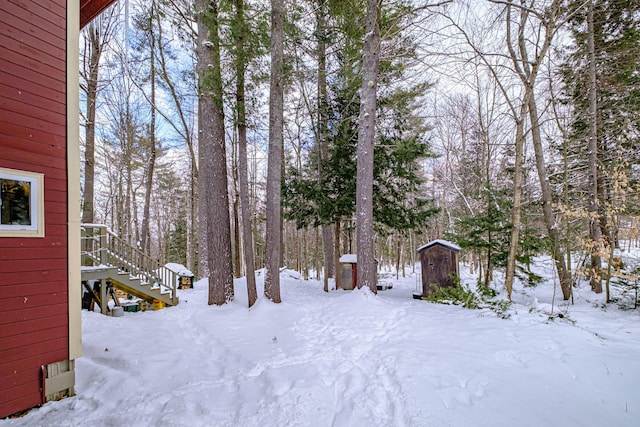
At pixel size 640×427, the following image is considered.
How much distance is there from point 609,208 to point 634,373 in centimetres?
368

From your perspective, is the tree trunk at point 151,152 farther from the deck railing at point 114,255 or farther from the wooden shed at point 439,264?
the wooden shed at point 439,264

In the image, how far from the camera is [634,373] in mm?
2488

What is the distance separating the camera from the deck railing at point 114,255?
6250 mm

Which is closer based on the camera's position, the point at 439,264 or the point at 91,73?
the point at 439,264

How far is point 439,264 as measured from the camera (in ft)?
22.7

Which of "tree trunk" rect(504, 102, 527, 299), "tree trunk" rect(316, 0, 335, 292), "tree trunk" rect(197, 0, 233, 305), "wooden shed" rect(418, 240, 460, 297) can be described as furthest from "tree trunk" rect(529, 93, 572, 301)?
"tree trunk" rect(197, 0, 233, 305)

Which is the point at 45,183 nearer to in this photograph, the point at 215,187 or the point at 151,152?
the point at 215,187

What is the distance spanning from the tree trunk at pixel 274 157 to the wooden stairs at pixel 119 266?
3.09 meters

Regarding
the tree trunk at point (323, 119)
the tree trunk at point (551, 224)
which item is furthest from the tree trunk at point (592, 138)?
the tree trunk at point (323, 119)

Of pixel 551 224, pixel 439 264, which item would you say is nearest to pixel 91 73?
pixel 439 264

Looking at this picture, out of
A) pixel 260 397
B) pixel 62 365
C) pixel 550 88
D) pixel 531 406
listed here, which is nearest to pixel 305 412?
pixel 260 397

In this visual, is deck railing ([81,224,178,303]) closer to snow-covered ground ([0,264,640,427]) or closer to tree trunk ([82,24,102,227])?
tree trunk ([82,24,102,227])

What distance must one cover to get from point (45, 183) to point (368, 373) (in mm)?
3894

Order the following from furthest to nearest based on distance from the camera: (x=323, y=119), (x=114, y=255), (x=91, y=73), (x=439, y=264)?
(x=91, y=73)
(x=323, y=119)
(x=439, y=264)
(x=114, y=255)
